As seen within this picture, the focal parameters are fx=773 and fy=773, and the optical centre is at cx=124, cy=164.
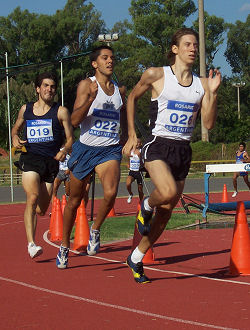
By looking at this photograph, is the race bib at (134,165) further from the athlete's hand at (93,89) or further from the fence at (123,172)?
the fence at (123,172)

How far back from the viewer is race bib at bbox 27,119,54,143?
31.1ft

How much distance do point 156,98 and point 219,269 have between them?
85.3 inches

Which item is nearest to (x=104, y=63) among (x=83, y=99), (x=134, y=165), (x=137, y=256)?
(x=83, y=99)

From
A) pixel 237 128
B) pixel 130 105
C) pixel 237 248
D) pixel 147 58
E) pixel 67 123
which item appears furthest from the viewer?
pixel 147 58

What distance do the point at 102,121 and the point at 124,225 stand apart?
19.7 feet

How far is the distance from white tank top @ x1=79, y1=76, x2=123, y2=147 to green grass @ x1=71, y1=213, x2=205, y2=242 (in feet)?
11.2

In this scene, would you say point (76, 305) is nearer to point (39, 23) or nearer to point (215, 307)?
point (215, 307)

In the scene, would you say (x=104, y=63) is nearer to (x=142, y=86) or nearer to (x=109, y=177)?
(x=109, y=177)

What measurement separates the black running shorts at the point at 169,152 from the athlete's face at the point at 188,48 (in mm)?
811

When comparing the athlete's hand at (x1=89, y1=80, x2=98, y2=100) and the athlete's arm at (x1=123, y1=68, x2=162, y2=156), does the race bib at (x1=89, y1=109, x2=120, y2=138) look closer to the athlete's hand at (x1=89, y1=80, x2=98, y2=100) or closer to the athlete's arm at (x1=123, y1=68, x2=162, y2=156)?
the athlete's hand at (x1=89, y1=80, x2=98, y2=100)

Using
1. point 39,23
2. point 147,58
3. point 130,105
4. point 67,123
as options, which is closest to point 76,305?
point 130,105

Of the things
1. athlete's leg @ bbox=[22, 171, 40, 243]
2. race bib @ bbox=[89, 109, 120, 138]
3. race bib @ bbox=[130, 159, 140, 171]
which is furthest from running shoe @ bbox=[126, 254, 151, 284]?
race bib @ bbox=[130, 159, 140, 171]

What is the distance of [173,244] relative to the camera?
11.2 m

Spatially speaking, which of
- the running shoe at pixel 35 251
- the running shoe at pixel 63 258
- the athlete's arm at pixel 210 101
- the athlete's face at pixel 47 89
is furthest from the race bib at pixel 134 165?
the athlete's arm at pixel 210 101
